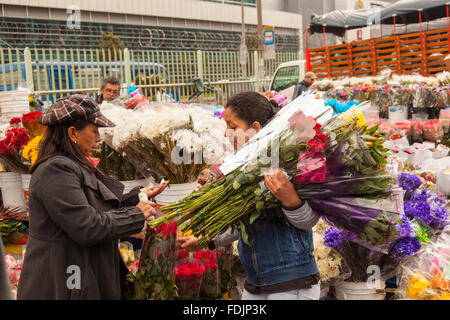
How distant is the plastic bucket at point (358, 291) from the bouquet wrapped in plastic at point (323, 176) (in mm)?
803

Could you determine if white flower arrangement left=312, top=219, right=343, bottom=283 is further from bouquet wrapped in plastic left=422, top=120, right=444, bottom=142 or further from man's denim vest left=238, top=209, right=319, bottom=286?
bouquet wrapped in plastic left=422, top=120, right=444, bottom=142

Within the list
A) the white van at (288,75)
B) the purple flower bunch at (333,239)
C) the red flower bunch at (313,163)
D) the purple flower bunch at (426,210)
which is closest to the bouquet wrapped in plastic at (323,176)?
the red flower bunch at (313,163)

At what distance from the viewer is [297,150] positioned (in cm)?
173

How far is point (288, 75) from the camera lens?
13320 millimetres

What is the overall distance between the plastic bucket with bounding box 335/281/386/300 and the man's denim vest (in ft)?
2.53

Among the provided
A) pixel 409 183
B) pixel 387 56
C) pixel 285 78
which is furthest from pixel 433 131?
pixel 285 78

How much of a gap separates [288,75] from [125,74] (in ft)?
16.3


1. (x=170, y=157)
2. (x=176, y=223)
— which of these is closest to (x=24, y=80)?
(x=170, y=157)

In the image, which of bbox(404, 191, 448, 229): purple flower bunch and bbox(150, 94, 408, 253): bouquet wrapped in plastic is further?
bbox(404, 191, 448, 229): purple flower bunch

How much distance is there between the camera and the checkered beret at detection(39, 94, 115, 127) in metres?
1.92

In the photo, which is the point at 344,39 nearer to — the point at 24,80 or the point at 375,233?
the point at 24,80

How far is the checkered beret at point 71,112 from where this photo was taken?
1919mm

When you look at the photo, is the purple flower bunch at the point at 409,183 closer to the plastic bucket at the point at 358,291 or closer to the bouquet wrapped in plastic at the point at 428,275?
the bouquet wrapped in plastic at the point at 428,275

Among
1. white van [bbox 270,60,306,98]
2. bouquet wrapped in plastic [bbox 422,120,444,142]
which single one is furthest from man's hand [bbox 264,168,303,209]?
white van [bbox 270,60,306,98]
